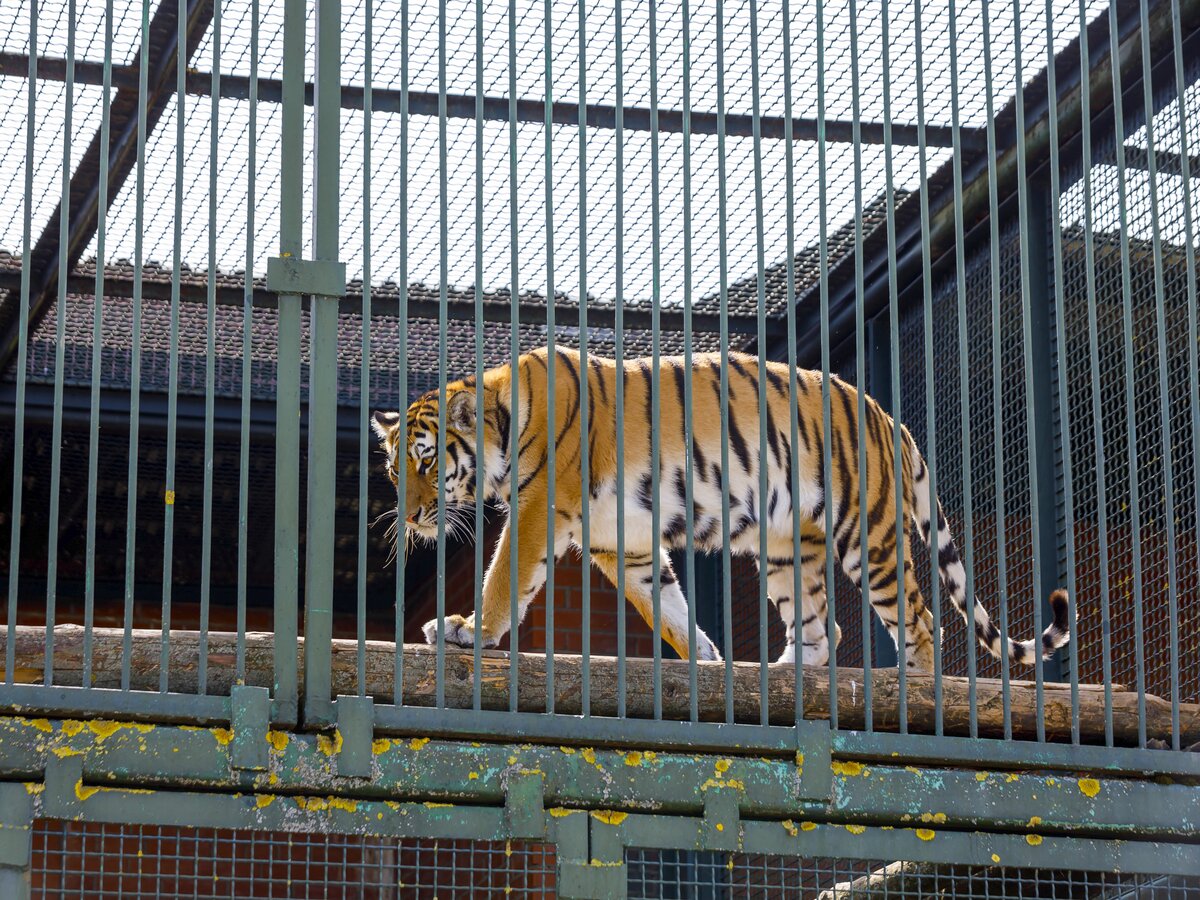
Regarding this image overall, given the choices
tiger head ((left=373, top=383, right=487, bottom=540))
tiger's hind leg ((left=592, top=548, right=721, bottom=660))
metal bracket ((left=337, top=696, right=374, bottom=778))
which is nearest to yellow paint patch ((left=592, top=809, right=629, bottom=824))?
metal bracket ((left=337, top=696, right=374, bottom=778))

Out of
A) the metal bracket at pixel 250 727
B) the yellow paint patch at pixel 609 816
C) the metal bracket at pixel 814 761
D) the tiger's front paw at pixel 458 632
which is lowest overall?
the yellow paint patch at pixel 609 816

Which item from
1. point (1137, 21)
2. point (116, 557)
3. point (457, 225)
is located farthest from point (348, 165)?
point (116, 557)

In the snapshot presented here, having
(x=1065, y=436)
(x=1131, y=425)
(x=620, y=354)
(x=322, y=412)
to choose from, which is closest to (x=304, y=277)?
(x=322, y=412)

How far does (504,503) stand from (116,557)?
4.06 metres

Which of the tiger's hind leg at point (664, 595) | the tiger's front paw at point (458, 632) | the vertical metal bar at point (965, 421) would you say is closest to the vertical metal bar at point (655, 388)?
the vertical metal bar at point (965, 421)

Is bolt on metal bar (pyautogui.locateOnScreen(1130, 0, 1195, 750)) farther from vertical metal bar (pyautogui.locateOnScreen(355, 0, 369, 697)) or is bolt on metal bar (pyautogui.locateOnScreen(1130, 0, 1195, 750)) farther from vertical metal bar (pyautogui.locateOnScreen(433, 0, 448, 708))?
vertical metal bar (pyautogui.locateOnScreen(355, 0, 369, 697))

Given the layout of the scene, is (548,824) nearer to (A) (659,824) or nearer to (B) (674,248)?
(A) (659,824)

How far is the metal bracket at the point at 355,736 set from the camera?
310cm

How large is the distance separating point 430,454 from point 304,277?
9.64 ft

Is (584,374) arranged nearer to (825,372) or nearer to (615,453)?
(825,372)

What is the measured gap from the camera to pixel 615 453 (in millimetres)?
5656

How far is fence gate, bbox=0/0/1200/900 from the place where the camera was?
316 centimetres

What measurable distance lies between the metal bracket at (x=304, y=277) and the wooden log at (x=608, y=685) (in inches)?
27.2

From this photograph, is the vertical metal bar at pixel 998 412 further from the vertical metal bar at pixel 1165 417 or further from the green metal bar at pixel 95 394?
the green metal bar at pixel 95 394
